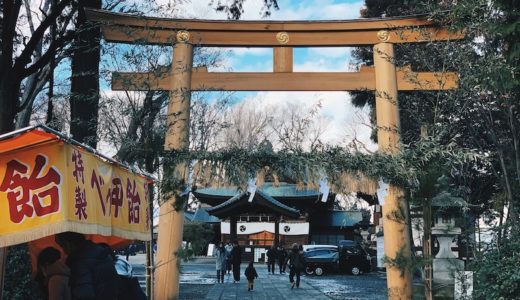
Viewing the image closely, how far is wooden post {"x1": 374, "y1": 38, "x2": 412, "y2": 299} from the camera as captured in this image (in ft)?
29.6

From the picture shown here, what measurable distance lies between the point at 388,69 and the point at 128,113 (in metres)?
4.79

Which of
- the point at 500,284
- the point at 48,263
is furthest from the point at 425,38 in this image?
the point at 48,263

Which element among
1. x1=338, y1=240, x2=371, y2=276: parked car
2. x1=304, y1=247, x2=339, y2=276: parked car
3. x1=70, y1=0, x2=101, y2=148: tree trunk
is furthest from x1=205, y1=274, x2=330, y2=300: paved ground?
x1=338, y1=240, x2=371, y2=276: parked car

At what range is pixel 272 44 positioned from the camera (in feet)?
33.8

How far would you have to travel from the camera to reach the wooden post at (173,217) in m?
9.35

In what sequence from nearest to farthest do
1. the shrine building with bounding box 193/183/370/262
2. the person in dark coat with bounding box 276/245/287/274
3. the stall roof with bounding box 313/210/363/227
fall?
1. the person in dark coat with bounding box 276/245/287/274
2. the shrine building with bounding box 193/183/370/262
3. the stall roof with bounding box 313/210/363/227

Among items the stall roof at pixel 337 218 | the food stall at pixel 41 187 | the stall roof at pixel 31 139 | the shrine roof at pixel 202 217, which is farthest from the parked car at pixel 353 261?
the stall roof at pixel 31 139

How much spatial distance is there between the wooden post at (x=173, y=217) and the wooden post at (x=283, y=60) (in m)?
1.69

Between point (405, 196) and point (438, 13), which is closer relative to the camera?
point (405, 196)

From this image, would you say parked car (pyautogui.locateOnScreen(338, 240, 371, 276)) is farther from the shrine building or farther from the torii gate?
the torii gate

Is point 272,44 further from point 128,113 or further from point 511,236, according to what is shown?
point 511,236

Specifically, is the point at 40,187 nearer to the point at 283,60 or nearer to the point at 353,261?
the point at 283,60

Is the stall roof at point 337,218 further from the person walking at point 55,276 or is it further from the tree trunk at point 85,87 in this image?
the person walking at point 55,276

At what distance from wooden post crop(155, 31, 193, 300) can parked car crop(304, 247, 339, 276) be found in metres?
19.7
